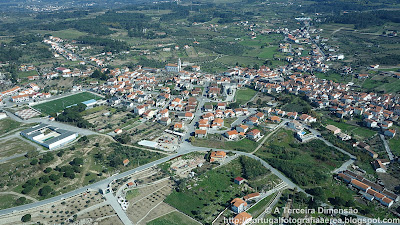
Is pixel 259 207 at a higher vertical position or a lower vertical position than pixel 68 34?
lower

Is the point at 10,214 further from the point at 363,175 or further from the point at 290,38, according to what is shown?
the point at 290,38

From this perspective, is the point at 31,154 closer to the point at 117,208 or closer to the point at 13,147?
the point at 13,147

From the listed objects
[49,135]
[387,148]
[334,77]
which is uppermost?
[334,77]

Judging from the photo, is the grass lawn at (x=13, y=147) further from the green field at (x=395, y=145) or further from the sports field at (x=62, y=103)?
the green field at (x=395, y=145)

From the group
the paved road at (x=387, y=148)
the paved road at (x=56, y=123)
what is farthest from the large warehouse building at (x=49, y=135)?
the paved road at (x=387, y=148)

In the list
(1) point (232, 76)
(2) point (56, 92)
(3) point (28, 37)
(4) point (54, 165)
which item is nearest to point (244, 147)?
(4) point (54, 165)

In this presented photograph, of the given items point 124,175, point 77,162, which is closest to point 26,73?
point 77,162
